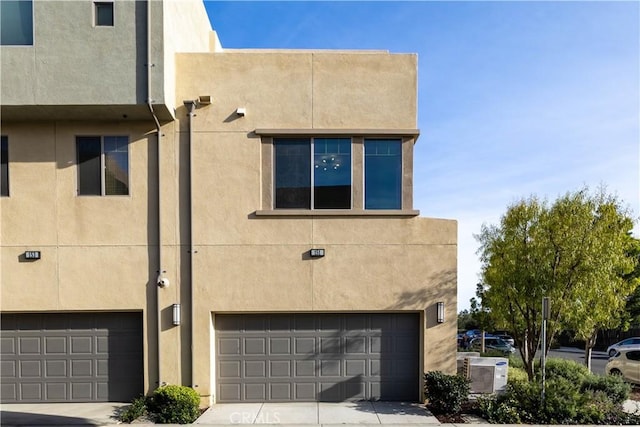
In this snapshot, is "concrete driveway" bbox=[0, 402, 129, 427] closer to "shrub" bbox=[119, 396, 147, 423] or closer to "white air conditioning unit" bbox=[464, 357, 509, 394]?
"shrub" bbox=[119, 396, 147, 423]

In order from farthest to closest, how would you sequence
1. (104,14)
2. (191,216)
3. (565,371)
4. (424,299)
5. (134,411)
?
(565,371) → (424,299) → (191,216) → (104,14) → (134,411)

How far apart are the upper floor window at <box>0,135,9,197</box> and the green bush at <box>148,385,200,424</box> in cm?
580

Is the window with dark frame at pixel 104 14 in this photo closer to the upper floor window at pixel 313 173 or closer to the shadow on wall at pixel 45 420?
the upper floor window at pixel 313 173

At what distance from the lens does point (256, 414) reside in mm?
8039

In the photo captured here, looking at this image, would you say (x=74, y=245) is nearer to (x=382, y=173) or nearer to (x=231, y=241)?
(x=231, y=241)

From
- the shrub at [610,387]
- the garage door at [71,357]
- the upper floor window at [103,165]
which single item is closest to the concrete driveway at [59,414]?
the garage door at [71,357]

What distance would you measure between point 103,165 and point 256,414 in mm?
6625

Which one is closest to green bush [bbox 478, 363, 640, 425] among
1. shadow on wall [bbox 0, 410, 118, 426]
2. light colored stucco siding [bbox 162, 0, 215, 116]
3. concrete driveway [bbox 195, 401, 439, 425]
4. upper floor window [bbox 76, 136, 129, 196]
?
concrete driveway [bbox 195, 401, 439, 425]

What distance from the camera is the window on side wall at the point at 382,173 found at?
8.96 meters

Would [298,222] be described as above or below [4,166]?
below

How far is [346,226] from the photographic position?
885cm

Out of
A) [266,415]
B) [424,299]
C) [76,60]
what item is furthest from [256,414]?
[76,60]

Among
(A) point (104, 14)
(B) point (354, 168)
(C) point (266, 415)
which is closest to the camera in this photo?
(C) point (266, 415)

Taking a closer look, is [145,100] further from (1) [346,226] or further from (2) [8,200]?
(1) [346,226]
